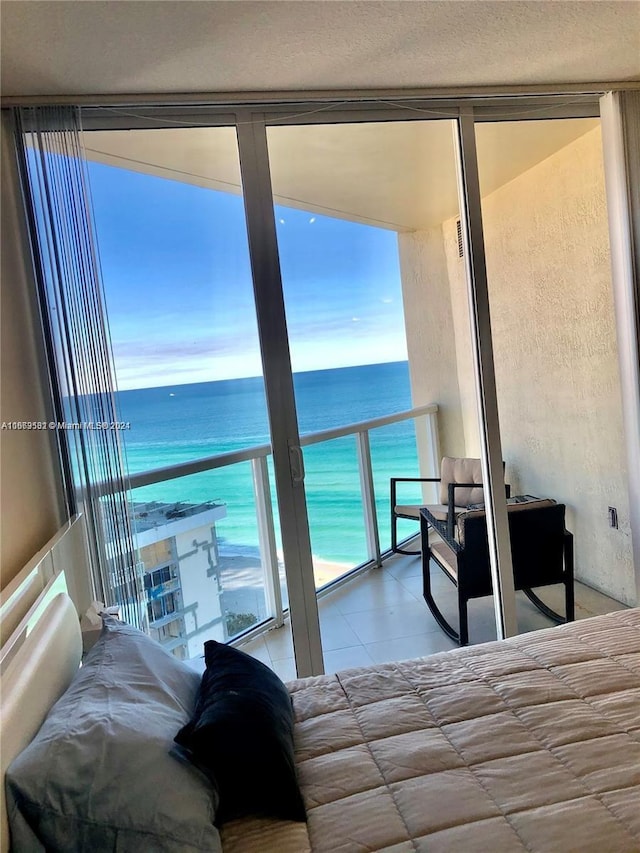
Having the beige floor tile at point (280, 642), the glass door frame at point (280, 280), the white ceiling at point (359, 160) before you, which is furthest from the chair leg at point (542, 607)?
the white ceiling at point (359, 160)

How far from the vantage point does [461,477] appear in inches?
125

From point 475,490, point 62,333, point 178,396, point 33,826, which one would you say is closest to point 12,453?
point 62,333

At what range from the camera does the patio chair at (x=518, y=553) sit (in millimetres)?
2854

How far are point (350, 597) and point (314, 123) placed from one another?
2.23 meters

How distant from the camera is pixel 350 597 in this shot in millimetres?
3068

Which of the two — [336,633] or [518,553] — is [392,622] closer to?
[336,633]

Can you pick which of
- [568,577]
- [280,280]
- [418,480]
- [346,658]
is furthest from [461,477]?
[280,280]

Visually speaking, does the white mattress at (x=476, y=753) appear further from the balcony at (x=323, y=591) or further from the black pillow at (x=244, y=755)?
the balcony at (x=323, y=591)

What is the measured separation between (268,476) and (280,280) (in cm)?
86

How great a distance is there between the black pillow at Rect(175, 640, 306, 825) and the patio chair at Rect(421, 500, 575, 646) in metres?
1.70

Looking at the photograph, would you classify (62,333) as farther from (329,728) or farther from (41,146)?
(329,728)

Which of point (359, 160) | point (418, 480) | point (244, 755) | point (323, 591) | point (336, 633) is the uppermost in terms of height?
point (359, 160)

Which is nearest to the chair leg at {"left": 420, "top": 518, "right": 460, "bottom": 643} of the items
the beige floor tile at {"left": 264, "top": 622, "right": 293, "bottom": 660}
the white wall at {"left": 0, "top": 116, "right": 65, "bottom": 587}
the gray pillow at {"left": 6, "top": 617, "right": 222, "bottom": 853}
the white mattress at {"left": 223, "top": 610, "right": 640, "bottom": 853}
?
the beige floor tile at {"left": 264, "top": 622, "right": 293, "bottom": 660}

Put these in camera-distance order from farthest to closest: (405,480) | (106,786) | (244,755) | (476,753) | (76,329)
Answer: (405,480) < (76,329) < (476,753) < (244,755) < (106,786)
